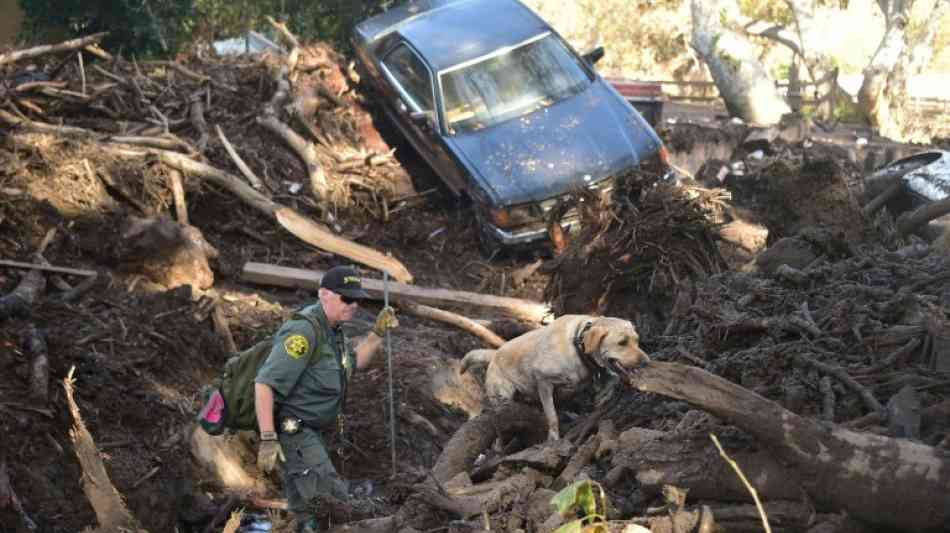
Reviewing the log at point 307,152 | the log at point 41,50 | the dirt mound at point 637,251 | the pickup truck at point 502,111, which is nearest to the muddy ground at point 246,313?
the dirt mound at point 637,251

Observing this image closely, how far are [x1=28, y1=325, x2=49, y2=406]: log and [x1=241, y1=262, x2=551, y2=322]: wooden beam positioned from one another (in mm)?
2777

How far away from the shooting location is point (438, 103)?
11.9 m

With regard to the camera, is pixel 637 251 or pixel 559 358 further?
pixel 637 251

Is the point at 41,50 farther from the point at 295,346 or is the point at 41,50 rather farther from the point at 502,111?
the point at 295,346

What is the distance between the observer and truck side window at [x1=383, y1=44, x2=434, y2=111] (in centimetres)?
1227

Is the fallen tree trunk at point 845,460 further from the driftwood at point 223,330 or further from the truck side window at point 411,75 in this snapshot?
the truck side window at point 411,75

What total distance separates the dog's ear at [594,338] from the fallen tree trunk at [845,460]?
4.20 ft

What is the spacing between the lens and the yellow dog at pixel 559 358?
543 cm

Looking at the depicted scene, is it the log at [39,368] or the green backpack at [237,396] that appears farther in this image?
the log at [39,368]

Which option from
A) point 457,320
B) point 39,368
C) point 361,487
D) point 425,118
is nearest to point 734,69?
point 425,118

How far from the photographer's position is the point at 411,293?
10156 mm

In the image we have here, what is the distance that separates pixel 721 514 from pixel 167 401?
463 cm

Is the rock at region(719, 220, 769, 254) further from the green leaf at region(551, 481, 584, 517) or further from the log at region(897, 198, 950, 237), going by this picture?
the green leaf at region(551, 481, 584, 517)

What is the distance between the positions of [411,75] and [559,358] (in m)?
7.25
